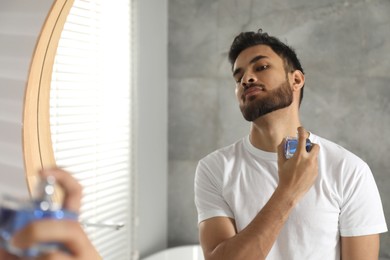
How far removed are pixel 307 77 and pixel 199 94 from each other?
0.25 metres

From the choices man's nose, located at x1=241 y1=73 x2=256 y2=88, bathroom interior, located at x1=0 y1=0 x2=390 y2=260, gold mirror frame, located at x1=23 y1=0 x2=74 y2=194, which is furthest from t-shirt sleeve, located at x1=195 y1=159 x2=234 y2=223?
bathroom interior, located at x1=0 y1=0 x2=390 y2=260

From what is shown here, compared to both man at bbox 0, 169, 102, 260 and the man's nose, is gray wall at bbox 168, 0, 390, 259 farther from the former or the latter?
man at bbox 0, 169, 102, 260

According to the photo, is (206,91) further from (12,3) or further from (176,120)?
(12,3)

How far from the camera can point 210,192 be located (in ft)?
1.87

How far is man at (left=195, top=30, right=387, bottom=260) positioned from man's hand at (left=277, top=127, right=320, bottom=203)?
62 mm

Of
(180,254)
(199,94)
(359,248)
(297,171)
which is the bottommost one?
(180,254)

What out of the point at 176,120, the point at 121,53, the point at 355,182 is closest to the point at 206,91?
the point at 176,120

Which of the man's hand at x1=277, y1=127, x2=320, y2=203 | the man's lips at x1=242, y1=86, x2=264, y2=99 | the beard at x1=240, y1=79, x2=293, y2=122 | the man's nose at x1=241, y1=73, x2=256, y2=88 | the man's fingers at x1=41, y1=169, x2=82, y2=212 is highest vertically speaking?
the man's nose at x1=241, y1=73, x2=256, y2=88

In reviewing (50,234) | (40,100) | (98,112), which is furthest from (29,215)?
(98,112)

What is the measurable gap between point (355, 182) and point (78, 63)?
502 millimetres

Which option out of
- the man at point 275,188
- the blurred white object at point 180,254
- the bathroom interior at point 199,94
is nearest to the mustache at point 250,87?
the man at point 275,188

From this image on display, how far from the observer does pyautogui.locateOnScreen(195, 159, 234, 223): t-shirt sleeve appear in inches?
21.6

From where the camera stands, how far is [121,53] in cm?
95

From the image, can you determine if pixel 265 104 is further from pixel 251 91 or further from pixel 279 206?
pixel 279 206
